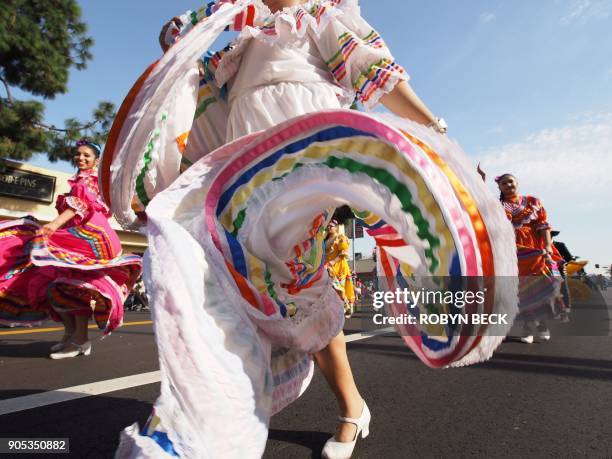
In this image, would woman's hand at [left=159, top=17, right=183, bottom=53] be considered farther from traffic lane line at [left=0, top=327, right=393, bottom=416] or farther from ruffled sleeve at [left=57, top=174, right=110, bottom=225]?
ruffled sleeve at [left=57, top=174, right=110, bottom=225]

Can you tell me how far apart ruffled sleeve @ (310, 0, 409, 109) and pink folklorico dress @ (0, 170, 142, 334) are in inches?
100

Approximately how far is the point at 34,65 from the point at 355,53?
11.0 metres

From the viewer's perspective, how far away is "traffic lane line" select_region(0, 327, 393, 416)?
198cm

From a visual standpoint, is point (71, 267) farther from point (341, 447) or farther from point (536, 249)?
point (536, 249)

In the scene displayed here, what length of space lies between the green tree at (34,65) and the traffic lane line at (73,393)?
8959 millimetres

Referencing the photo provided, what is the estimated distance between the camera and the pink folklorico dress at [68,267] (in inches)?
119

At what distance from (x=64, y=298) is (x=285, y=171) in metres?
2.94

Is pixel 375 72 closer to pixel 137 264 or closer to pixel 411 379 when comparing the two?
pixel 411 379

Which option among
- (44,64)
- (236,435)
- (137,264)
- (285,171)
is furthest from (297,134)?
(44,64)

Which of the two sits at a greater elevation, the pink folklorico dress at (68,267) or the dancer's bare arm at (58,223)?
the dancer's bare arm at (58,223)

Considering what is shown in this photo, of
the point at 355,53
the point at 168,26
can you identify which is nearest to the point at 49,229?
the point at 168,26

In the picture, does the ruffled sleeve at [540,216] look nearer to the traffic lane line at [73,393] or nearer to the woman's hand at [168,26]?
the traffic lane line at [73,393]

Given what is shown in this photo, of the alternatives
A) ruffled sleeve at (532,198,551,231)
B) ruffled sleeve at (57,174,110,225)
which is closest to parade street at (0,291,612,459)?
ruffled sleeve at (57,174,110,225)

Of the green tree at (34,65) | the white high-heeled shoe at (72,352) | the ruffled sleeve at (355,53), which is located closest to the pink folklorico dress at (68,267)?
the white high-heeled shoe at (72,352)
